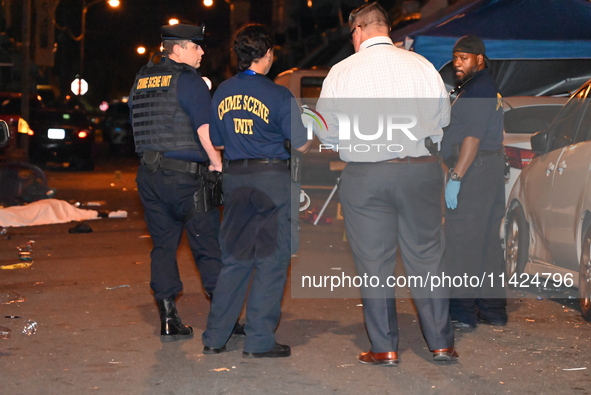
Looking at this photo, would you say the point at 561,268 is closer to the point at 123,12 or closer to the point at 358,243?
the point at 358,243

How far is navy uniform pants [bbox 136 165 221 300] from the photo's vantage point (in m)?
6.32

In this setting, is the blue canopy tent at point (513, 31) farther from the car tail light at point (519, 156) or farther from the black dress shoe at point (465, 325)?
the black dress shoe at point (465, 325)

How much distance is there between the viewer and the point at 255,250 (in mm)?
5895

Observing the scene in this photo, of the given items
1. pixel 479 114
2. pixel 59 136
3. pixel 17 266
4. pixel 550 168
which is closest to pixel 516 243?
pixel 550 168

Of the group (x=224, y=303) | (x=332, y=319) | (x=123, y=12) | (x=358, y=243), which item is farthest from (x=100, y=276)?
(x=123, y=12)

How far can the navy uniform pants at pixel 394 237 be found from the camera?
5590 mm

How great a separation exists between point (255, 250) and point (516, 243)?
11.1ft

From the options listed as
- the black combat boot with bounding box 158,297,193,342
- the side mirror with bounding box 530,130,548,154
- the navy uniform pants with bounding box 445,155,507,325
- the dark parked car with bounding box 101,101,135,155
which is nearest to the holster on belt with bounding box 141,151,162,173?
the black combat boot with bounding box 158,297,193,342

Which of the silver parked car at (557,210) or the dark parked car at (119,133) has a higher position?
the dark parked car at (119,133)

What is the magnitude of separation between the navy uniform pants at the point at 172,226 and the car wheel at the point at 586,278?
2628mm

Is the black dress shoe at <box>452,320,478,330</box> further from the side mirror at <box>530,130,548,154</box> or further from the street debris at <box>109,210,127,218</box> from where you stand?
the street debris at <box>109,210,127,218</box>

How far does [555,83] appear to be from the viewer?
40.5 ft

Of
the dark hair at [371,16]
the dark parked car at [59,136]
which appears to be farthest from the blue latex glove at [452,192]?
the dark parked car at [59,136]

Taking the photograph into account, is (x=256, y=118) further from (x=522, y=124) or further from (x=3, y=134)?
(x=522, y=124)
